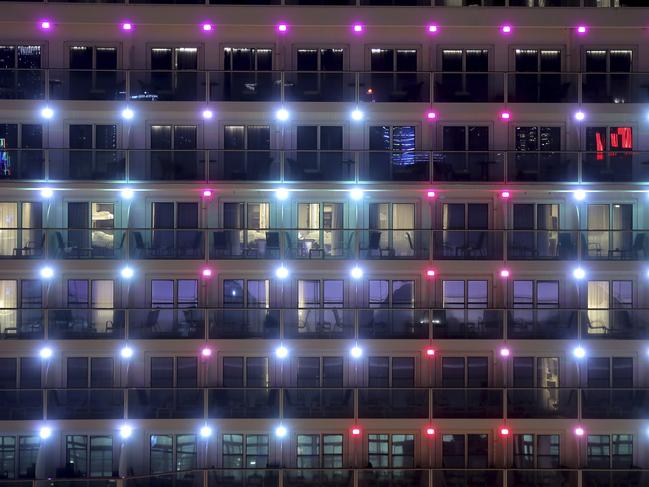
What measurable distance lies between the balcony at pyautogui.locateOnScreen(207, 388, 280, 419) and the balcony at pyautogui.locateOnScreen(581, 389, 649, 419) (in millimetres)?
6843

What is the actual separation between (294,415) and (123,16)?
9.63 meters

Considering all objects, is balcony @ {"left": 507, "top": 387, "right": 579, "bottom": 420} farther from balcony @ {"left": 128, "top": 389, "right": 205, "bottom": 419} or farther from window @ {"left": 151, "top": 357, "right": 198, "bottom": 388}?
window @ {"left": 151, "top": 357, "right": 198, "bottom": 388}

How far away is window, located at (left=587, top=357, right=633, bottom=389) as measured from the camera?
2100 cm

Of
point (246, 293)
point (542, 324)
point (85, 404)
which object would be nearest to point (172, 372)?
point (85, 404)

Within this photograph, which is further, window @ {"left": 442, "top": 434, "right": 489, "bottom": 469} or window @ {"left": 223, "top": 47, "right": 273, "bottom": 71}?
window @ {"left": 223, "top": 47, "right": 273, "bottom": 71}

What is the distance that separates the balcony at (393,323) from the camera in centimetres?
2044

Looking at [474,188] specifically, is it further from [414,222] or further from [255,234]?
[255,234]

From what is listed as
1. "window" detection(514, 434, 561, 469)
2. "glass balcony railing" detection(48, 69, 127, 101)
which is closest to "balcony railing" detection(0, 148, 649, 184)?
"glass balcony railing" detection(48, 69, 127, 101)

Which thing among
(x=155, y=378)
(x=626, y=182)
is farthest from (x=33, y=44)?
(x=626, y=182)

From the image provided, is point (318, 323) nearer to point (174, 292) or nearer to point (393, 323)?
point (393, 323)

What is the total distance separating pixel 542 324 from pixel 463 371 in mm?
2074

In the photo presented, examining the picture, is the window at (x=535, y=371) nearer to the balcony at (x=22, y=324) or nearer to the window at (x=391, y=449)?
the window at (x=391, y=449)

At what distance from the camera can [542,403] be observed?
20328mm

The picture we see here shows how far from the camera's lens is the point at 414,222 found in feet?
69.5
